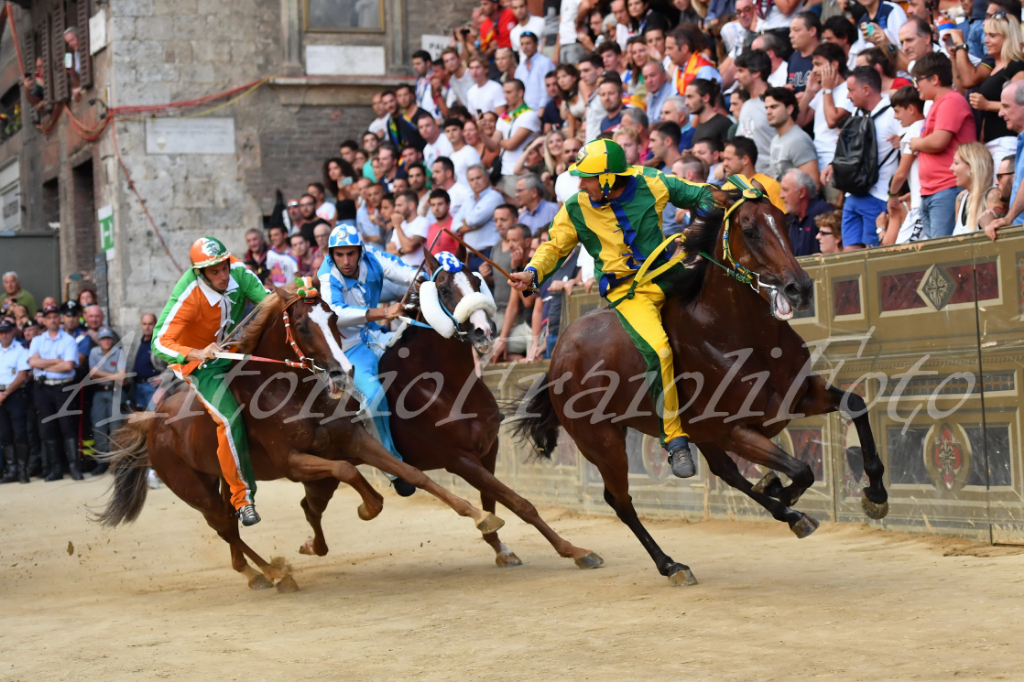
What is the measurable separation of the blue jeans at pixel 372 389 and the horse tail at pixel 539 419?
97 centimetres

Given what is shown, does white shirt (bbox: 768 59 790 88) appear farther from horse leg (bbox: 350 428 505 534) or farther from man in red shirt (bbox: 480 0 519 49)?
man in red shirt (bbox: 480 0 519 49)

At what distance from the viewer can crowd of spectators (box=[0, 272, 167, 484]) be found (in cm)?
1611

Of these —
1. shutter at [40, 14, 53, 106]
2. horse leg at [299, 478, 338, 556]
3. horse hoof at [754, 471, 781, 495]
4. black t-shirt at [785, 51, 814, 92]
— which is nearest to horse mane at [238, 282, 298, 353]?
horse leg at [299, 478, 338, 556]

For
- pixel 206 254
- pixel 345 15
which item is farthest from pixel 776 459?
pixel 345 15

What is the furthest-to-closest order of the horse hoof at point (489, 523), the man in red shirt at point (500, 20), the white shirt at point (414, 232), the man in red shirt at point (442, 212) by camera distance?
1. the man in red shirt at point (500, 20)
2. the white shirt at point (414, 232)
3. the man in red shirt at point (442, 212)
4. the horse hoof at point (489, 523)

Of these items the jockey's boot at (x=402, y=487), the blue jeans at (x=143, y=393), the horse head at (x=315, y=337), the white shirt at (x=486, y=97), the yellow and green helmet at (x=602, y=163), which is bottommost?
the jockey's boot at (x=402, y=487)

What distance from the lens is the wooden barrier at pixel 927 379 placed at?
7.23m

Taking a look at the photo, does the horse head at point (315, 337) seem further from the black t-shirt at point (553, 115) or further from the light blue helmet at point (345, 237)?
the black t-shirt at point (553, 115)

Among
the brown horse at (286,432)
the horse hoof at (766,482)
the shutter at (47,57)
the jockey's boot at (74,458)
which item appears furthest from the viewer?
the shutter at (47,57)

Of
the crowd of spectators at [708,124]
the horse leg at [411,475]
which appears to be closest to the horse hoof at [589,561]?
the horse leg at [411,475]

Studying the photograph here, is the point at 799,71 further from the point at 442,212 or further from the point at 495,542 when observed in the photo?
the point at 495,542

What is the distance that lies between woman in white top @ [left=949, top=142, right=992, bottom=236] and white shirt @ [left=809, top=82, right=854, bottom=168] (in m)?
1.78

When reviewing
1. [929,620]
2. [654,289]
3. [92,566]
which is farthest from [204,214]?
[929,620]

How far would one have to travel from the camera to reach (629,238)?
23.7 feet
